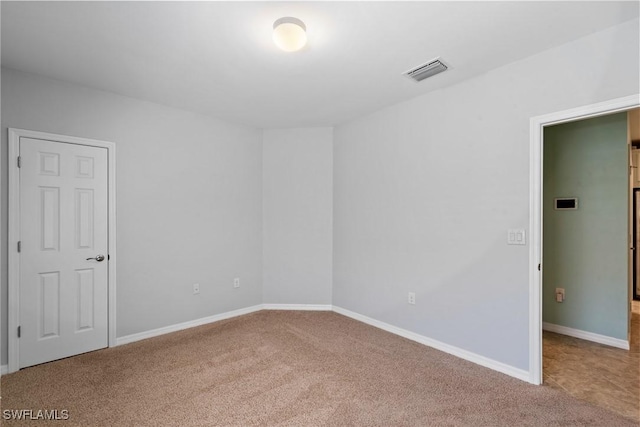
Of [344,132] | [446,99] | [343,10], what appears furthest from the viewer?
[344,132]

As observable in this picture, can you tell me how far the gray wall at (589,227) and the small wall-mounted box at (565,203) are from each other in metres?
0.04

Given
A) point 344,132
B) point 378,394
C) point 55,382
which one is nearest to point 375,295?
point 378,394

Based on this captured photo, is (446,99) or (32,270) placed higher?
(446,99)

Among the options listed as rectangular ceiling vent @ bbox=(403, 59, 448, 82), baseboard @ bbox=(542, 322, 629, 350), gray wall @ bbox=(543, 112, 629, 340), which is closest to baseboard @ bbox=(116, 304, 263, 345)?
rectangular ceiling vent @ bbox=(403, 59, 448, 82)

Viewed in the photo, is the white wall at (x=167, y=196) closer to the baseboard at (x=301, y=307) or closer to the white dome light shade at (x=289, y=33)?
the baseboard at (x=301, y=307)

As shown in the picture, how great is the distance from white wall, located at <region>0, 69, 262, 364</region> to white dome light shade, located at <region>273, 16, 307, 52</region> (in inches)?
82.9

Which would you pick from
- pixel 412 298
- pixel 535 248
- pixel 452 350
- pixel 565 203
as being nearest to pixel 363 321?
pixel 412 298

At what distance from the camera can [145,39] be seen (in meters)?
2.25

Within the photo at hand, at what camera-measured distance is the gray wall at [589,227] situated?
10.6 ft

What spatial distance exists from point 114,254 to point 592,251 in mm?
5023

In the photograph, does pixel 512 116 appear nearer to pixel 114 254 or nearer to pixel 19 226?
pixel 114 254

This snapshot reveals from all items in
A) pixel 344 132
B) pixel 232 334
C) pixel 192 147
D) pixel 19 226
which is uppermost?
pixel 344 132

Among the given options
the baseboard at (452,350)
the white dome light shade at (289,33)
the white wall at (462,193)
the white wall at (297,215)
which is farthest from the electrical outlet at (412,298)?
the white dome light shade at (289,33)

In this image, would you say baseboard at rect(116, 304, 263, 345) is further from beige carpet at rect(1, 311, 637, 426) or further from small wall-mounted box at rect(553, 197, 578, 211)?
small wall-mounted box at rect(553, 197, 578, 211)
